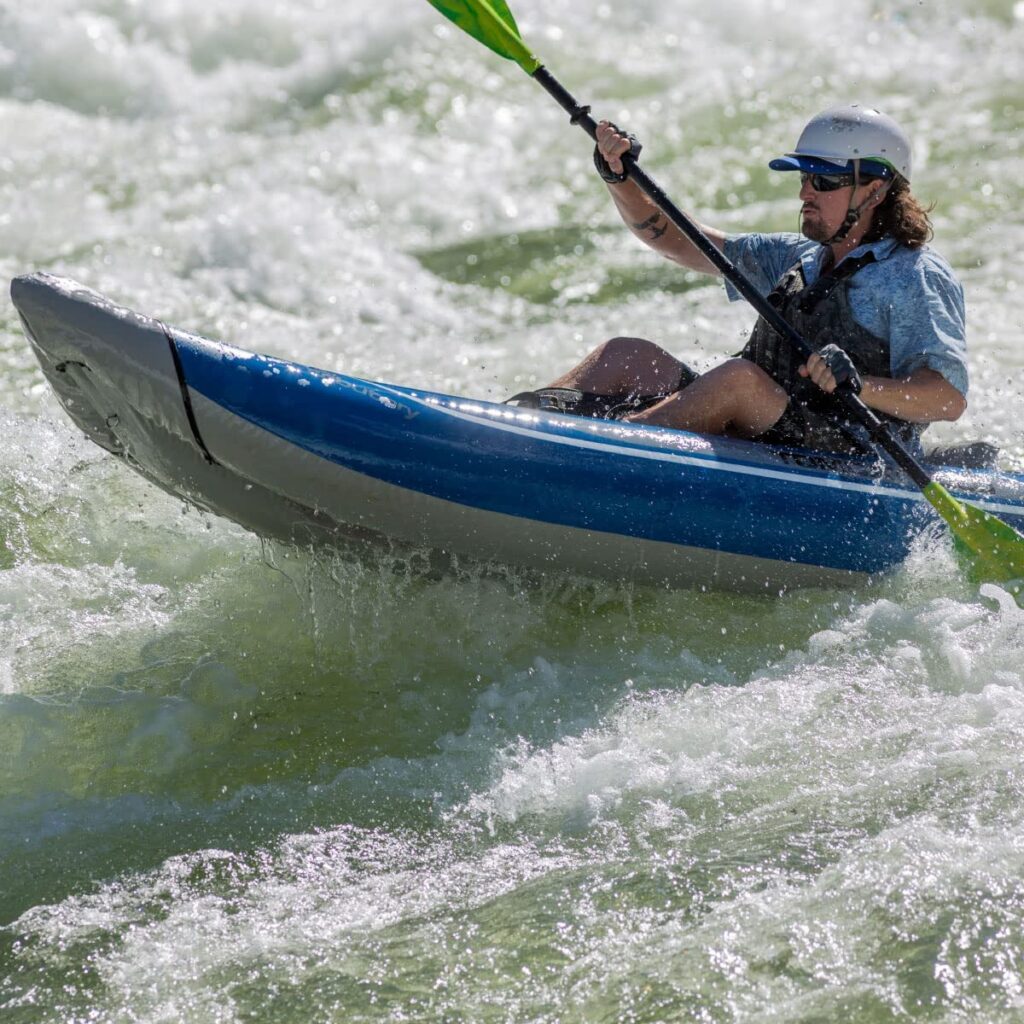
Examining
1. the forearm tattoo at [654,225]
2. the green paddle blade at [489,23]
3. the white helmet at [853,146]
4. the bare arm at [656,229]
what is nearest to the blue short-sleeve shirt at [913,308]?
the white helmet at [853,146]

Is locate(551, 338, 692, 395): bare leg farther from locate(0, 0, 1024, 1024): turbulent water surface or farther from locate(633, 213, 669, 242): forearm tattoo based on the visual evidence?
locate(0, 0, 1024, 1024): turbulent water surface

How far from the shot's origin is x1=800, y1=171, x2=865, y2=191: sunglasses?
3.98 metres

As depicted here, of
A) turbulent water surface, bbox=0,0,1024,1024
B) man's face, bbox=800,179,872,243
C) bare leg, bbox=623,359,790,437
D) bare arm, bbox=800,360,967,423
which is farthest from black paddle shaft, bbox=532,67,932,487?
turbulent water surface, bbox=0,0,1024,1024

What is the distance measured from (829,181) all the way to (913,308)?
45 cm

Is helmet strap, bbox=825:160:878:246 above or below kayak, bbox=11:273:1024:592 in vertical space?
above

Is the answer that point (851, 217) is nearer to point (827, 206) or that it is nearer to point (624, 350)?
point (827, 206)

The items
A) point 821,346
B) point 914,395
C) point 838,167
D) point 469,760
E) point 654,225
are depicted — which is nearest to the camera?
point 469,760

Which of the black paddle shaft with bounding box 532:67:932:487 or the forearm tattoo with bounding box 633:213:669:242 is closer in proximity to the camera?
the black paddle shaft with bounding box 532:67:932:487

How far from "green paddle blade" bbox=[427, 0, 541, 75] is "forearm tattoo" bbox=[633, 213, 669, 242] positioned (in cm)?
62

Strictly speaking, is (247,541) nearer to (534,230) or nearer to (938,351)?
(938,351)

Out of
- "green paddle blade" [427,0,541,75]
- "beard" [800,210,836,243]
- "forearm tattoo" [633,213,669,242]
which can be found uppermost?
"green paddle blade" [427,0,541,75]

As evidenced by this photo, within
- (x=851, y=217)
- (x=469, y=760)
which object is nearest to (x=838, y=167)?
(x=851, y=217)

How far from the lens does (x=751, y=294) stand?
13.1ft

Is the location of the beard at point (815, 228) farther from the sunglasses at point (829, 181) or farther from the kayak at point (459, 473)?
the kayak at point (459, 473)
